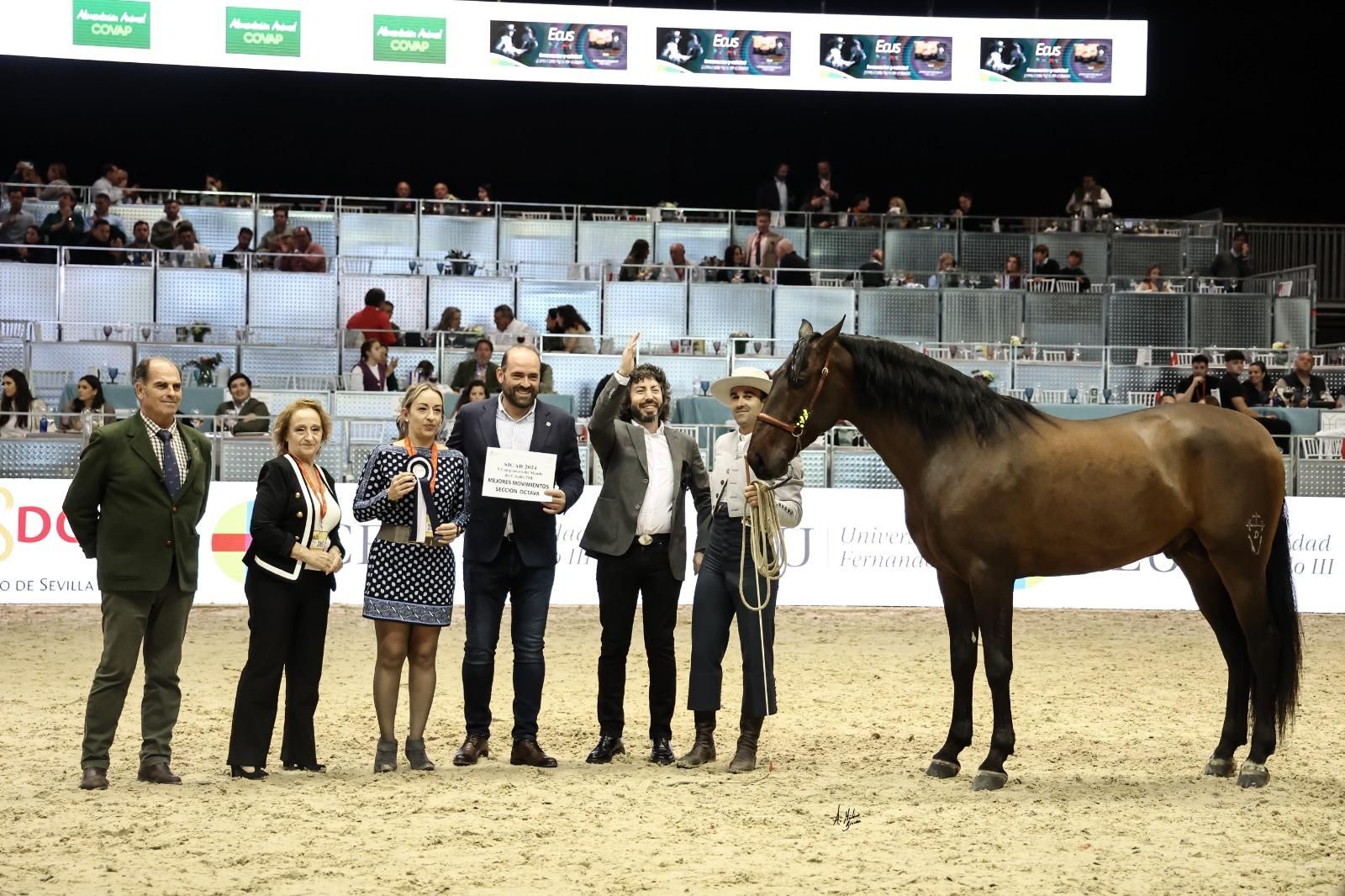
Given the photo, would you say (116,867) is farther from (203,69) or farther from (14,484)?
(203,69)

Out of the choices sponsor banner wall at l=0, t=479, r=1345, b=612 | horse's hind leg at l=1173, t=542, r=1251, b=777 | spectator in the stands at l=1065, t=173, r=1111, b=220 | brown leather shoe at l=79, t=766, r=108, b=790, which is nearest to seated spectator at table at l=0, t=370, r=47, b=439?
sponsor banner wall at l=0, t=479, r=1345, b=612

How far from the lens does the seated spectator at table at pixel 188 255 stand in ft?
56.5

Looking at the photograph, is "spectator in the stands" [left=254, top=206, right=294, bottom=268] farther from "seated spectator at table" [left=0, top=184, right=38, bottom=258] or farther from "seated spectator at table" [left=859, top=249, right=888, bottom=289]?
"seated spectator at table" [left=859, top=249, right=888, bottom=289]

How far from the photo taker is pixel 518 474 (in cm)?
641

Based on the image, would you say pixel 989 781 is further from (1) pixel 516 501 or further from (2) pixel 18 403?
(2) pixel 18 403

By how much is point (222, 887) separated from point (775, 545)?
9.87ft

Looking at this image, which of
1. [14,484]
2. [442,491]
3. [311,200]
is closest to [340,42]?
[311,200]

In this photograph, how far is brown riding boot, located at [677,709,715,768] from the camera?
6.66m

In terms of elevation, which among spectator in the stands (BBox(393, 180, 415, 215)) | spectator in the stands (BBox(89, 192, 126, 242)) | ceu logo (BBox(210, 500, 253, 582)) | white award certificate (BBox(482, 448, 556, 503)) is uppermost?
spectator in the stands (BBox(393, 180, 415, 215))

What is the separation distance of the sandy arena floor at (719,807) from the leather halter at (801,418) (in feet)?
5.20

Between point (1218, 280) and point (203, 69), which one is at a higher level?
point (203, 69)

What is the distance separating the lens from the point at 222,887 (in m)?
4.48

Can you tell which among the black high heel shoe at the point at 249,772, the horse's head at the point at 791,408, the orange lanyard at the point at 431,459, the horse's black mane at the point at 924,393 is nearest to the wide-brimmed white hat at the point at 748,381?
the horse's head at the point at 791,408

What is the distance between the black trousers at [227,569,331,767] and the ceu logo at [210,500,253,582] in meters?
6.28
